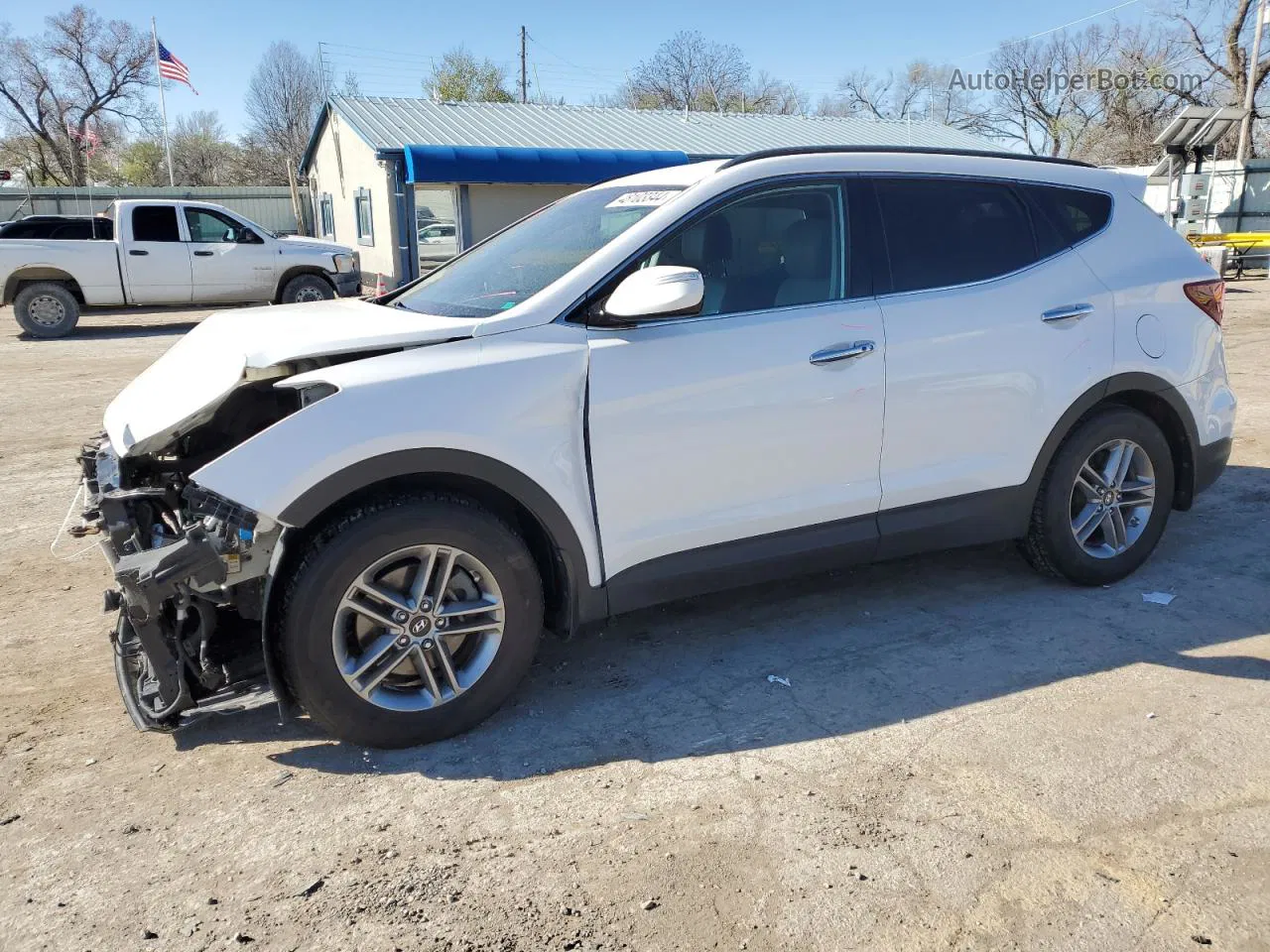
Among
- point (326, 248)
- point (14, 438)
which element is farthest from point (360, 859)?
point (326, 248)

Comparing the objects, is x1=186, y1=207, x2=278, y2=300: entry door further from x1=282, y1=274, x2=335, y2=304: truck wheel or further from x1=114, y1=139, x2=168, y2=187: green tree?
x1=114, y1=139, x2=168, y2=187: green tree

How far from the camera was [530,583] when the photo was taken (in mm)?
3346

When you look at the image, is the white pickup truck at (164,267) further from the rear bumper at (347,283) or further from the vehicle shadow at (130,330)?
the vehicle shadow at (130,330)

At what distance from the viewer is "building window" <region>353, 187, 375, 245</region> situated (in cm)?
2573

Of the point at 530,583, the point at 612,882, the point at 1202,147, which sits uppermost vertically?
the point at 1202,147

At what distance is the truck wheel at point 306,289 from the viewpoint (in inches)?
665

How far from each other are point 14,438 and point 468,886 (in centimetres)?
719

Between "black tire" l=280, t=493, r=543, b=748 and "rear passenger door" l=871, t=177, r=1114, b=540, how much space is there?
156 centimetres

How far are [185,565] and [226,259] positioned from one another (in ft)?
49.4

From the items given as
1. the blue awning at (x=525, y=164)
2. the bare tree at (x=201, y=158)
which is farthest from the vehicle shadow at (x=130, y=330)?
the bare tree at (x=201, y=158)

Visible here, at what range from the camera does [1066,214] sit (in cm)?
438

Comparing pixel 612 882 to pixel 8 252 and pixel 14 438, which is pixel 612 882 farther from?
pixel 8 252

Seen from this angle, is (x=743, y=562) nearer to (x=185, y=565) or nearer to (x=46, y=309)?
(x=185, y=565)

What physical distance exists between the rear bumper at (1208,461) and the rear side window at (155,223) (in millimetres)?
15860
